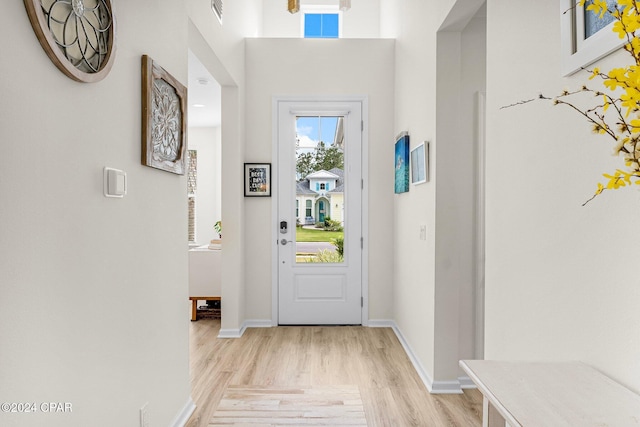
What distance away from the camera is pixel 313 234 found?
14.3 ft

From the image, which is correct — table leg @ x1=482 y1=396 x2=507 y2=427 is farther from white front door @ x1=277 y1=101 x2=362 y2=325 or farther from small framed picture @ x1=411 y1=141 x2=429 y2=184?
white front door @ x1=277 y1=101 x2=362 y2=325

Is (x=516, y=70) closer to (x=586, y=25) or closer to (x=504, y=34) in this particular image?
(x=504, y=34)

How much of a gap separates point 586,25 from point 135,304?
1.90m

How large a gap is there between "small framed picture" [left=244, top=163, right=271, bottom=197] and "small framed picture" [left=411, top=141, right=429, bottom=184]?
1551 mm

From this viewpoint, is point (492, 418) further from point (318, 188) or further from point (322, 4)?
point (322, 4)

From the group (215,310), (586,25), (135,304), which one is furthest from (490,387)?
(215,310)

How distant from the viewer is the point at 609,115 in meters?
1.08

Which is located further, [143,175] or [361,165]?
[361,165]

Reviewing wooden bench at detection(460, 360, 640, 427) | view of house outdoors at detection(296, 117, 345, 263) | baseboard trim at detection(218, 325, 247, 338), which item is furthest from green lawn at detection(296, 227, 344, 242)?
wooden bench at detection(460, 360, 640, 427)

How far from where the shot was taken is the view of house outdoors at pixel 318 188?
4.35 meters

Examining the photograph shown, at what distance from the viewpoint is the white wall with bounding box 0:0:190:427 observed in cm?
106

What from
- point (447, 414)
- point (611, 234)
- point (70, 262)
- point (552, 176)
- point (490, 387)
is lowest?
point (447, 414)

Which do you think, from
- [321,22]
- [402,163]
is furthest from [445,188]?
[321,22]

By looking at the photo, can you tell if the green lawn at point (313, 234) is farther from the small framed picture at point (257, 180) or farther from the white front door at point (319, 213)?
the small framed picture at point (257, 180)
